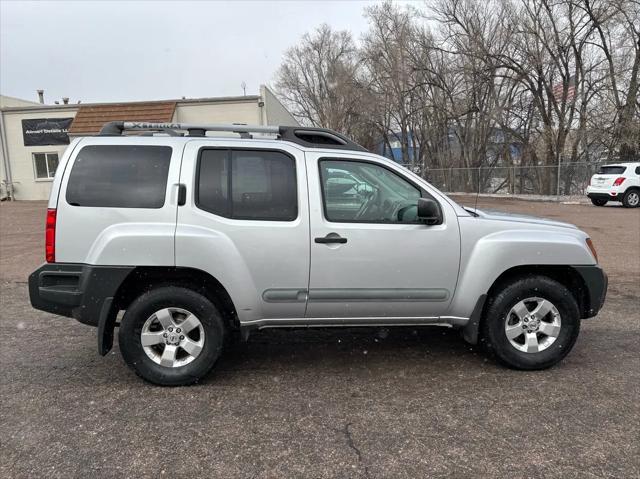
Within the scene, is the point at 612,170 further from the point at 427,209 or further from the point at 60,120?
the point at 60,120

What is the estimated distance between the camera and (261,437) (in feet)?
10.4

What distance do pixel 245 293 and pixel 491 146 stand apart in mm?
36427

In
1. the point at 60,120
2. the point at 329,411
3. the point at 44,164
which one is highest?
the point at 60,120

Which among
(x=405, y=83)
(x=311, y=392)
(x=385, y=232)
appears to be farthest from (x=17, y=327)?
(x=405, y=83)

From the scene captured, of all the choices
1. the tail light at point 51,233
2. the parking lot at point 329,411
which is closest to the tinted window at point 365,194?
the parking lot at point 329,411

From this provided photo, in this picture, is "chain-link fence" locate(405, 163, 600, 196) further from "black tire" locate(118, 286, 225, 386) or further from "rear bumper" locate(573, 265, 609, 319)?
"black tire" locate(118, 286, 225, 386)

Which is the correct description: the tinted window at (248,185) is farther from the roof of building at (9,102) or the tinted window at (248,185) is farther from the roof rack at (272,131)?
the roof of building at (9,102)

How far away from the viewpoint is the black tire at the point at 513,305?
401 cm

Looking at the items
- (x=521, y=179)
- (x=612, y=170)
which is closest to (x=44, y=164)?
(x=521, y=179)

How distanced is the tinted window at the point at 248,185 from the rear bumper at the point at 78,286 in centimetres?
83

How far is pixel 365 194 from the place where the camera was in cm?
400

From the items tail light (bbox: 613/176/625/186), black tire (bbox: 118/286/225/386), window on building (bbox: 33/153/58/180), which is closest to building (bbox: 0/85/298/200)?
window on building (bbox: 33/153/58/180)

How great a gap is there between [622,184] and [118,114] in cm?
2130

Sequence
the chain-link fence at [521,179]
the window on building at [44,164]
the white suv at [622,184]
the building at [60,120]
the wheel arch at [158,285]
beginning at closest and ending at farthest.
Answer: the wheel arch at [158,285] → the white suv at [622,184] → the building at [60,120] → the window on building at [44,164] → the chain-link fence at [521,179]
